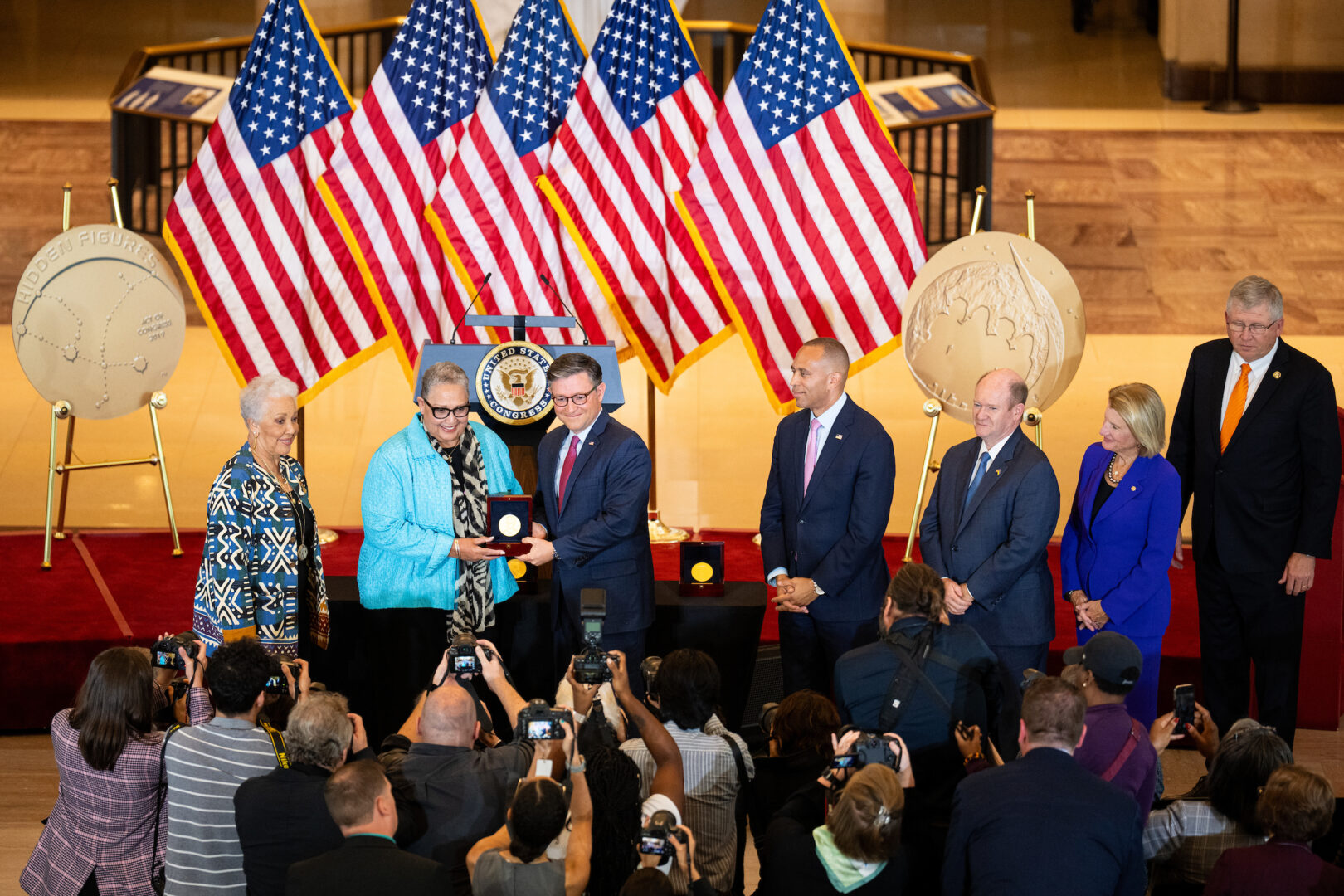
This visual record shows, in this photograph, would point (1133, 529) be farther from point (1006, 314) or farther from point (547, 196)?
point (547, 196)

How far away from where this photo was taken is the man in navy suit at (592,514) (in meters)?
6.02

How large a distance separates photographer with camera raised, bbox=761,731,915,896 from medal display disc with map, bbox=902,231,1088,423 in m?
2.89

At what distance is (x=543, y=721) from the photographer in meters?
4.37

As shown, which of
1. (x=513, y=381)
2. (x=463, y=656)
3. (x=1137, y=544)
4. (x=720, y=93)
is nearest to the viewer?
(x=463, y=656)

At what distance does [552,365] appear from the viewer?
19.7 ft

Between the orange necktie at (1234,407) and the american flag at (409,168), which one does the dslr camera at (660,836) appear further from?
the american flag at (409,168)

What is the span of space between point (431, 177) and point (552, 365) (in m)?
2.52

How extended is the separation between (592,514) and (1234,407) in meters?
2.36

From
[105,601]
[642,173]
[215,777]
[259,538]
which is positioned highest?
[642,173]

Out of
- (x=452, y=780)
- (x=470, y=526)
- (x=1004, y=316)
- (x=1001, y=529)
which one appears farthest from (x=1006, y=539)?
(x=452, y=780)

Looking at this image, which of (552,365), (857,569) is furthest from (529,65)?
(857,569)

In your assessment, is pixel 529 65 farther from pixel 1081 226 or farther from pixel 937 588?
pixel 1081 226

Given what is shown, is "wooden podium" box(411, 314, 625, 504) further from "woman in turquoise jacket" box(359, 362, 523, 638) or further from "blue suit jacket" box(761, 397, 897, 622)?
"blue suit jacket" box(761, 397, 897, 622)

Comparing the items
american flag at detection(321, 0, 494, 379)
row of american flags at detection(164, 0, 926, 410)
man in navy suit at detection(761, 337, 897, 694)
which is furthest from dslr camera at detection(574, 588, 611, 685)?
american flag at detection(321, 0, 494, 379)
